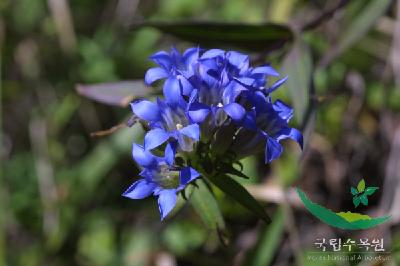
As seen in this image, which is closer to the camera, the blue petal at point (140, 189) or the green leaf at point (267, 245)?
the blue petal at point (140, 189)

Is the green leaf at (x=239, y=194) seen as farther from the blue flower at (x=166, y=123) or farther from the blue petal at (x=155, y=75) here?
the blue petal at (x=155, y=75)

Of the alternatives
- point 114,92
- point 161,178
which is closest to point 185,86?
point 161,178

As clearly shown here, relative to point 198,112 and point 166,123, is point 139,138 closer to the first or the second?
point 166,123

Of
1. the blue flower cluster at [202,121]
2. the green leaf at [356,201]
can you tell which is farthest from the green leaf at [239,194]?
the green leaf at [356,201]

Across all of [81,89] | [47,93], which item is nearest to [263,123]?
[81,89]

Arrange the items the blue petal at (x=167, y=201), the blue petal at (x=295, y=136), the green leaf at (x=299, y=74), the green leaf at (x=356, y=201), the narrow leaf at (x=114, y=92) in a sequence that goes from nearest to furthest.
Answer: the blue petal at (x=167, y=201) < the blue petal at (x=295, y=136) < the green leaf at (x=356, y=201) < the green leaf at (x=299, y=74) < the narrow leaf at (x=114, y=92)

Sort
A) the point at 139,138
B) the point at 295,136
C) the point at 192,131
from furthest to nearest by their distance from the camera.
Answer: the point at 139,138
the point at 295,136
the point at 192,131

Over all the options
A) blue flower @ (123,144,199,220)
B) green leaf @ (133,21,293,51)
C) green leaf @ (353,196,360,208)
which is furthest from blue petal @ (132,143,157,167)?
green leaf @ (133,21,293,51)

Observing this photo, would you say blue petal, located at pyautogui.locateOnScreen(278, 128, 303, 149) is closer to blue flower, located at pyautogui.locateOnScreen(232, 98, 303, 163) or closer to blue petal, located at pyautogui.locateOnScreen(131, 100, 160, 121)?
blue flower, located at pyautogui.locateOnScreen(232, 98, 303, 163)
